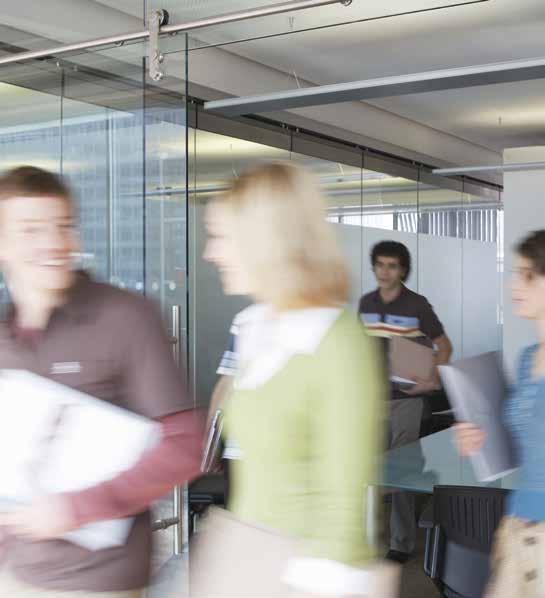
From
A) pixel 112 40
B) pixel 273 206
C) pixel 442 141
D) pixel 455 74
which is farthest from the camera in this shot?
pixel 442 141

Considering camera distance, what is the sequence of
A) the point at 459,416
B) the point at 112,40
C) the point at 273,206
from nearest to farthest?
the point at 273,206 → the point at 459,416 → the point at 112,40

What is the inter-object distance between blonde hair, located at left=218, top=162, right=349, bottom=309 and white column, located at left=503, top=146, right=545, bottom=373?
325 inches

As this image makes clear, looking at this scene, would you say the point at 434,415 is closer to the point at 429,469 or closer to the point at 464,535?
the point at 429,469

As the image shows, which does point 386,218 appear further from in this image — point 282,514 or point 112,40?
point 282,514

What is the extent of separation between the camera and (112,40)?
390 cm

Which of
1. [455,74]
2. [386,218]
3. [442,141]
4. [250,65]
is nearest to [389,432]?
[455,74]

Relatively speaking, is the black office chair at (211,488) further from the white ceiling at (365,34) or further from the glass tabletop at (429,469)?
the white ceiling at (365,34)

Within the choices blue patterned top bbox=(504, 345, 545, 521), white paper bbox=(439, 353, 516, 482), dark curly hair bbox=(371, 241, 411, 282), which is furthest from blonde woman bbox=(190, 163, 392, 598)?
dark curly hair bbox=(371, 241, 411, 282)

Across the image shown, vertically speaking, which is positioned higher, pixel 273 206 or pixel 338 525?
pixel 273 206

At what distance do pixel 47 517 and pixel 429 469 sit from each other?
2906 mm

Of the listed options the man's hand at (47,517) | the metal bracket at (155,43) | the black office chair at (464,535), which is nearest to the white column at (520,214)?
the black office chair at (464,535)

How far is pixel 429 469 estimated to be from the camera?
424cm

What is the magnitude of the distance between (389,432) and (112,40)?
270 centimetres

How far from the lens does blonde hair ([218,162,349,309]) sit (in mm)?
1614
